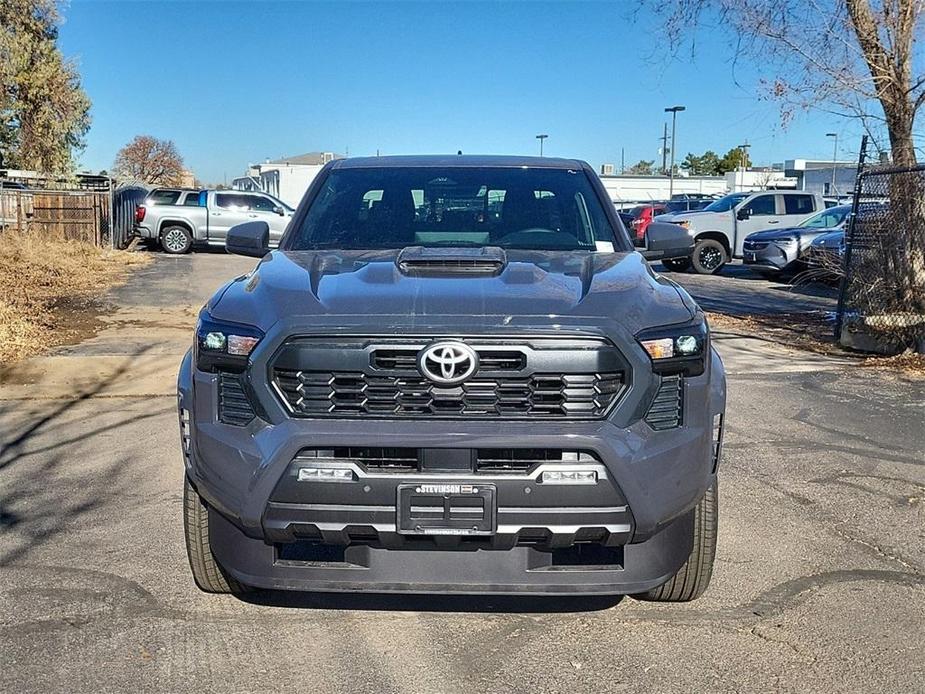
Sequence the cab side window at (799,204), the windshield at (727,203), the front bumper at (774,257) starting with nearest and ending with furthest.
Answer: the front bumper at (774,257), the windshield at (727,203), the cab side window at (799,204)

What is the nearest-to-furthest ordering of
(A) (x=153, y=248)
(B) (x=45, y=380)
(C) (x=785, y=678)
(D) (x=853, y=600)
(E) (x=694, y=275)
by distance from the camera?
(C) (x=785, y=678) → (D) (x=853, y=600) → (B) (x=45, y=380) → (E) (x=694, y=275) → (A) (x=153, y=248)

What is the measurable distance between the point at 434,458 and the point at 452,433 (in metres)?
0.10

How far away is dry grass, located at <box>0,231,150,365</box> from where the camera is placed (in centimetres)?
1012

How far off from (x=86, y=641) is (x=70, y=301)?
11.4 metres

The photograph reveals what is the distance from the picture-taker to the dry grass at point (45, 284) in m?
10.1

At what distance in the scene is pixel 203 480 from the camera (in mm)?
3295

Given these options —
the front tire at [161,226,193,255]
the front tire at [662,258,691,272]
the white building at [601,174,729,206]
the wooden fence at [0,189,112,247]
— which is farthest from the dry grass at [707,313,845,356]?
the white building at [601,174,729,206]

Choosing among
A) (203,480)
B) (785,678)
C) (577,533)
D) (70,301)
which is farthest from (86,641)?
(70,301)

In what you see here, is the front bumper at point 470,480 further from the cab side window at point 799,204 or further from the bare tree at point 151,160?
the bare tree at point 151,160

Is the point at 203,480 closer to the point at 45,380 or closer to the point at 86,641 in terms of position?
the point at 86,641

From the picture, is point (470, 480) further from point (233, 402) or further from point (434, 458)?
point (233, 402)

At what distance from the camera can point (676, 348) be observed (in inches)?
126

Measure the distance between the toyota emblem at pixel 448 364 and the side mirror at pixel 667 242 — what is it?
7.46 feet

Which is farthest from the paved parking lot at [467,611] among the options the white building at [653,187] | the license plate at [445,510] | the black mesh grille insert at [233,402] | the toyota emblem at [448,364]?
the white building at [653,187]
